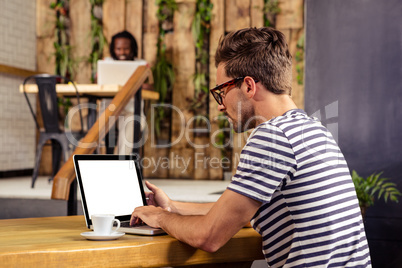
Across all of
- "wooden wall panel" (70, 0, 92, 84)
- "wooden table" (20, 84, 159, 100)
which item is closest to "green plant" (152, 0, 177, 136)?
"wooden wall panel" (70, 0, 92, 84)

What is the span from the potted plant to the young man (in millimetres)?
1898

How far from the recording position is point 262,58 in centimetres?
145

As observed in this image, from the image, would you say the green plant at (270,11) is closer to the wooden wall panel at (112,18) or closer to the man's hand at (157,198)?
the wooden wall panel at (112,18)

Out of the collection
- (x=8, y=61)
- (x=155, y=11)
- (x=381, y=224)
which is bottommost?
(x=381, y=224)

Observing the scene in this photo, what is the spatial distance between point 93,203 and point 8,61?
5.13 meters

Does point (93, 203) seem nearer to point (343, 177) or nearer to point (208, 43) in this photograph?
point (343, 177)

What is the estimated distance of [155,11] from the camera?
619cm

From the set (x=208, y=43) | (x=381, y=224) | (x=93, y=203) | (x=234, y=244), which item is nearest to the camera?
(x=234, y=244)

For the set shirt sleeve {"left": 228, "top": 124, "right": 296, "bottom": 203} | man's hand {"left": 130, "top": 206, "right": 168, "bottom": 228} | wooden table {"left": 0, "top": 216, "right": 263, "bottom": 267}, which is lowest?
wooden table {"left": 0, "top": 216, "right": 263, "bottom": 267}

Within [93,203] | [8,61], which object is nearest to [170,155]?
[8,61]

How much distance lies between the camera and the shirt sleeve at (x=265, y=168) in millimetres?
1281

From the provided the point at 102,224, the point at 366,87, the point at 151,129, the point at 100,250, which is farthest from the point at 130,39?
the point at 100,250

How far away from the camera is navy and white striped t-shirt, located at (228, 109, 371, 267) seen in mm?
1287

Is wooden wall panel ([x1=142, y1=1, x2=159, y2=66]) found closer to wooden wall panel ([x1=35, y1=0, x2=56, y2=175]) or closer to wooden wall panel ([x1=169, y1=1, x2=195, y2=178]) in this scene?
wooden wall panel ([x1=169, y1=1, x2=195, y2=178])
